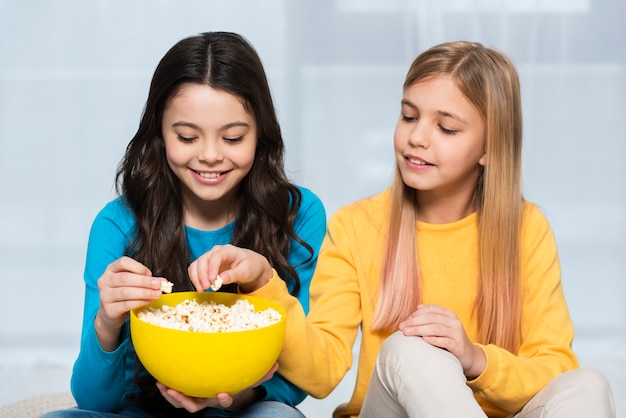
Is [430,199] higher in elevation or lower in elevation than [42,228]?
higher

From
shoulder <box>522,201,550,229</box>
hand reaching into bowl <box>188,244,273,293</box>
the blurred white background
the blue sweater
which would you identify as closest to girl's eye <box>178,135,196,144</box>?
the blue sweater

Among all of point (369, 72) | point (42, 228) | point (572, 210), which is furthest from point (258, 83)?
point (572, 210)

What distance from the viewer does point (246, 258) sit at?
5.86 ft

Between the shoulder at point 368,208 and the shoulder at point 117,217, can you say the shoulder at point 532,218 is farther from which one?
the shoulder at point 117,217

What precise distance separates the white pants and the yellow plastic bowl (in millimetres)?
226

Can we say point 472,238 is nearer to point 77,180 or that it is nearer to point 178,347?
point 178,347

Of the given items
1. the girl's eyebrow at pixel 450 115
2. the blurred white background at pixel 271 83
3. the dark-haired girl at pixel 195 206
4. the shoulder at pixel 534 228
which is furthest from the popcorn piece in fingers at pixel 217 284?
the blurred white background at pixel 271 83

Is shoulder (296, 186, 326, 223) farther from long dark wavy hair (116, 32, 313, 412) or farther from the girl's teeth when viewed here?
the girl's teeth

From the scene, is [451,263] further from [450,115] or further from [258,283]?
[258,283]

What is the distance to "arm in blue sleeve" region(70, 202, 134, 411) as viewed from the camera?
74.5 inches

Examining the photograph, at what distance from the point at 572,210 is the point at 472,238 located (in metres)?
1.91

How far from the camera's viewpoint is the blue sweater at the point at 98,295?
1.91 meters

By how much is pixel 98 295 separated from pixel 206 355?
0.55 m

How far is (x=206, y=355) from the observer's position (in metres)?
1.57
